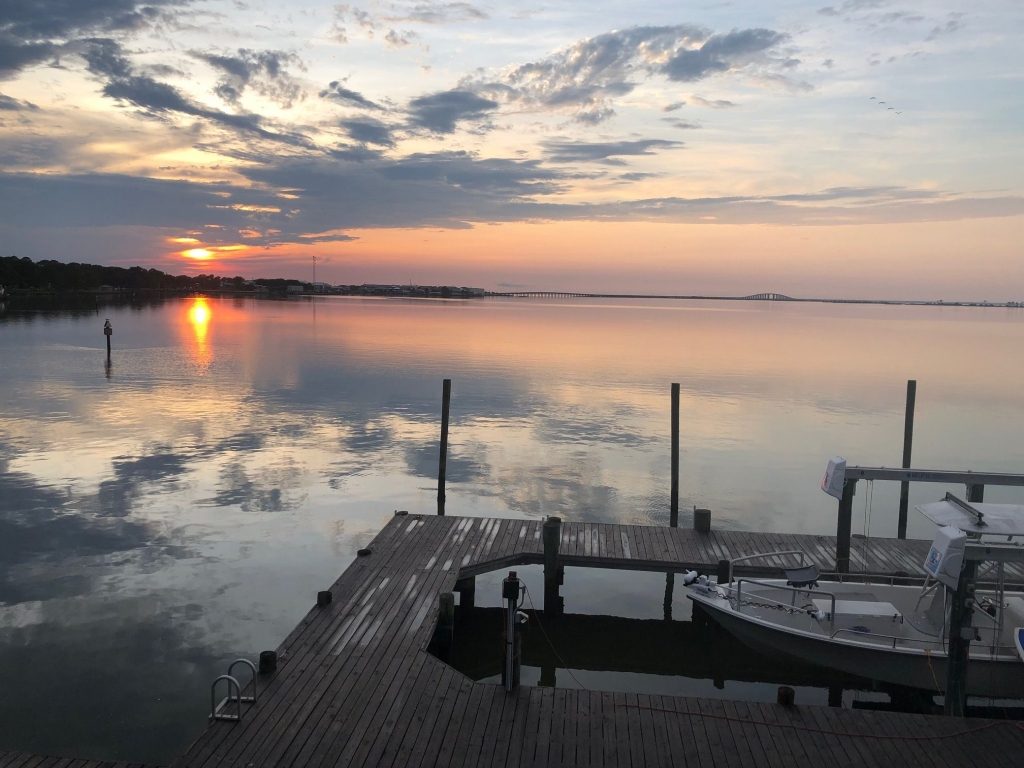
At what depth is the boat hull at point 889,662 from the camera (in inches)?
500

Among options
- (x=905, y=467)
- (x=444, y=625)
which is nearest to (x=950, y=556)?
(x=444, y=625)

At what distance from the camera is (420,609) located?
14.1m

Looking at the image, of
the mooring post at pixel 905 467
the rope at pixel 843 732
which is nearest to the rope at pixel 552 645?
the rope at pixel 843 732

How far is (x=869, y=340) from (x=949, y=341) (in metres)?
12.9

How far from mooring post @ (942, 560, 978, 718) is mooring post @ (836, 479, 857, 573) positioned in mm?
4718

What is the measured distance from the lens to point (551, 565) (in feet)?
56.3

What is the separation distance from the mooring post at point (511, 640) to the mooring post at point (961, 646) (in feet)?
22.4

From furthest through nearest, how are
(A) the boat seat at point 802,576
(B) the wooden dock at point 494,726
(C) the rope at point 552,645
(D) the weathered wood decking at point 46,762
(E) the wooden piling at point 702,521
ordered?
(E) the wooden piling at point 702,521
(C) the rope at point 552,645
(A) the boat seat at point 802,576
(B) the wooden dock at point 494,726
(D) the weathered wood decking at point 46,762

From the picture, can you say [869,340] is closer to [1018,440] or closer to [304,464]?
[1018,440]

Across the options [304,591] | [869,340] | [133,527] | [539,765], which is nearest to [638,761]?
[539,765]

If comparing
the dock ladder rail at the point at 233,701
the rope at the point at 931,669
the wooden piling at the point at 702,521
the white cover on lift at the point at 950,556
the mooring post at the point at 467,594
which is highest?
the white cover on lift at the point at 950,556

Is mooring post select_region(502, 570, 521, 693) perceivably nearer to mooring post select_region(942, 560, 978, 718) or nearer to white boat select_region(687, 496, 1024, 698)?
white boat select_region(687, 496, 1024, 698)

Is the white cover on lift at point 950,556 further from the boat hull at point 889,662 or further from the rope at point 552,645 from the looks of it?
the rope at point 552,645

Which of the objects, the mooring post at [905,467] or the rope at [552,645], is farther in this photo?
the mooring post at [905,467]
